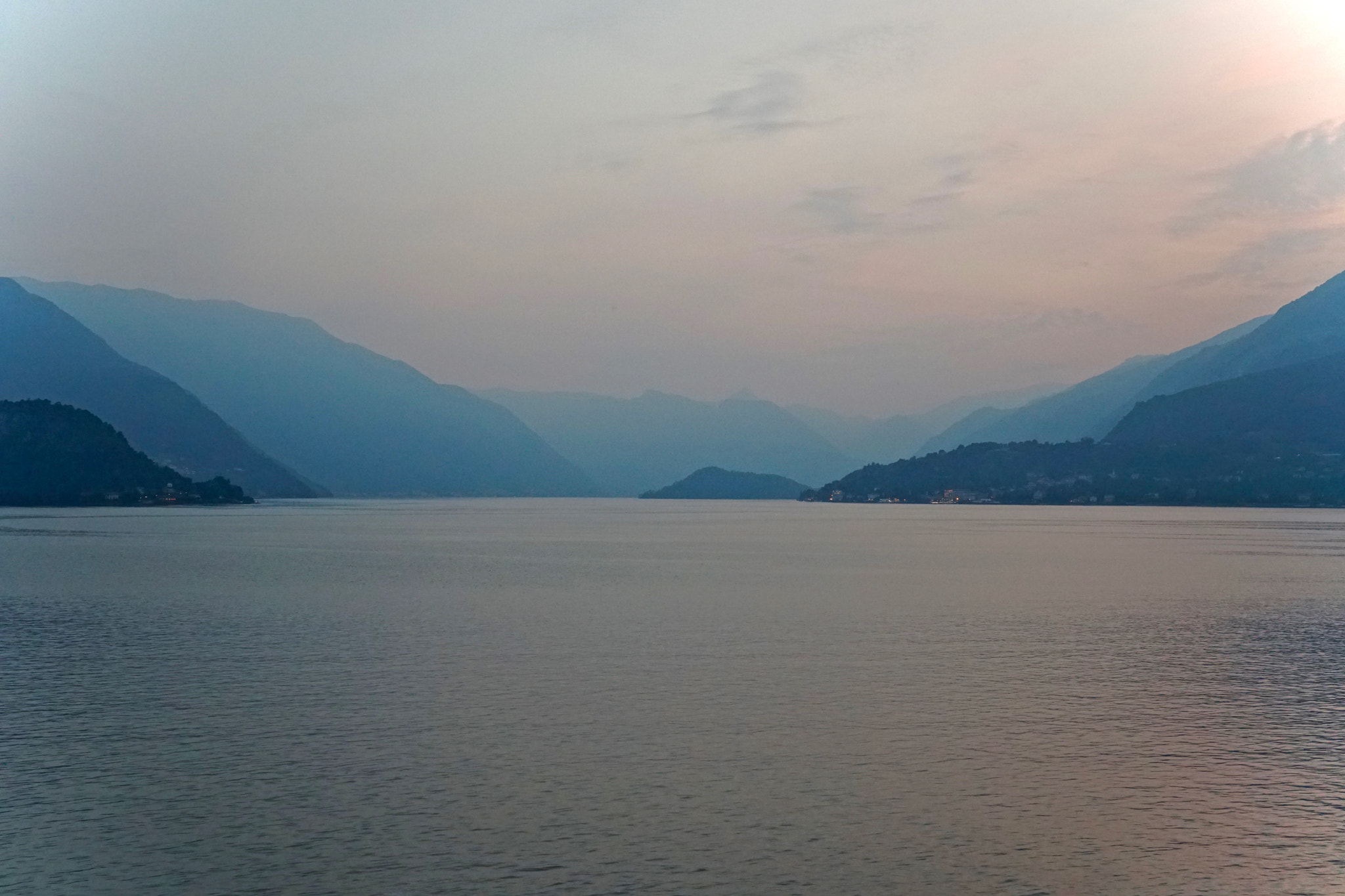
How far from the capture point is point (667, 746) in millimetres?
31172

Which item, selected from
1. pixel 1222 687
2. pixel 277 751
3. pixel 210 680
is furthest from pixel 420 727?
pixel 1222 687

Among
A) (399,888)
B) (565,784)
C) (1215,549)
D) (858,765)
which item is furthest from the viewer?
(1215,549)

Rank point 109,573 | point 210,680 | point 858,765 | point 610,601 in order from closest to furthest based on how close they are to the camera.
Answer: point 858,765 → point 210,680 → point 610,601 → point 109,573

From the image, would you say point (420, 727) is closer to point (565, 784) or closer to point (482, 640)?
point (565, 784)

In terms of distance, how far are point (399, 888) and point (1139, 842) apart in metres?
14.9

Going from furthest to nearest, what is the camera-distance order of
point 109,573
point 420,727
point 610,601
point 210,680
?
point 109,573
point 610,601
point 210,680
point 420,727

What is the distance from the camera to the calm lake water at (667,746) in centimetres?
2184

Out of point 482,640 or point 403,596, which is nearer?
point 482,640

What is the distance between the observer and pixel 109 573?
91.1 m

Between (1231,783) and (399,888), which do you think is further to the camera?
(1231,783)

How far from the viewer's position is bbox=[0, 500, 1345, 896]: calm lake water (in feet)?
71.7

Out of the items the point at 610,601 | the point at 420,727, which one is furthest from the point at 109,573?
the point at 420,727

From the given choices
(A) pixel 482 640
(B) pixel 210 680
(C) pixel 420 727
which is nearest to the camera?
(C) pixel 420 727

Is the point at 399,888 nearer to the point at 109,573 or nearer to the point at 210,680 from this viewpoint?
the point at 210,680
